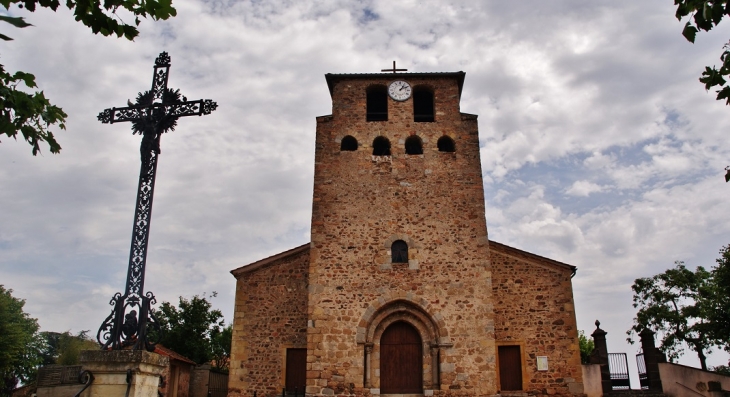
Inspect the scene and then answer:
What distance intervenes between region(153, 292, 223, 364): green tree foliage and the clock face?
19966mm

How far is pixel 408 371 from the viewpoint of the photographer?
17562 mm

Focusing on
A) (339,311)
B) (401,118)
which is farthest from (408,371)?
(401,118)

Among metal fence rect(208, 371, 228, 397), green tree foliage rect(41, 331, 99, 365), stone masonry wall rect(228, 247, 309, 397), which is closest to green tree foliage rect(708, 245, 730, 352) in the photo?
stone masonry wall rect(228, 247, 309, 397)

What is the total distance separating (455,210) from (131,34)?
15303 millimetres

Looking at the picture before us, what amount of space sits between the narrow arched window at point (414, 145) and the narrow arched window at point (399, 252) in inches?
137

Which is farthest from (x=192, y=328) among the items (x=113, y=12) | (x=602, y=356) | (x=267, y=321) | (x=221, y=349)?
(x=113, y=12)

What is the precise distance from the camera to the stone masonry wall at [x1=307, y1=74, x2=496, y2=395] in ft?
56.4

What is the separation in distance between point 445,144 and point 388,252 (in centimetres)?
457

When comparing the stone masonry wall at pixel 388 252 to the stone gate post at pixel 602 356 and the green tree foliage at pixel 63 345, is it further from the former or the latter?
the green tree foliage at pixel 63 345

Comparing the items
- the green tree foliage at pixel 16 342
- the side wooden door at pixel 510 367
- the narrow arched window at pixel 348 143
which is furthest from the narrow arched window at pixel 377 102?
the green tree foliage at pixel 16 342

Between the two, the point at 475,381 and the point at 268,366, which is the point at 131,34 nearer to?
the point at 475,381

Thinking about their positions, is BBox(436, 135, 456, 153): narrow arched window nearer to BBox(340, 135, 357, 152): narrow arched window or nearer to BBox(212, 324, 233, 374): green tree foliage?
BBox(340, 135, 357, 152): narrow arched window

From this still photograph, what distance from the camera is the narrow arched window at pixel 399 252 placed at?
1839 cm

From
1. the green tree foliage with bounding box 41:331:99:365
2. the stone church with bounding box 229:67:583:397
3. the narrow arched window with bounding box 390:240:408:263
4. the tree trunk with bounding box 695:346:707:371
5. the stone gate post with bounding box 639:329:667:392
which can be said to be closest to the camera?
the stone church with bounding box 229:67:583:397
